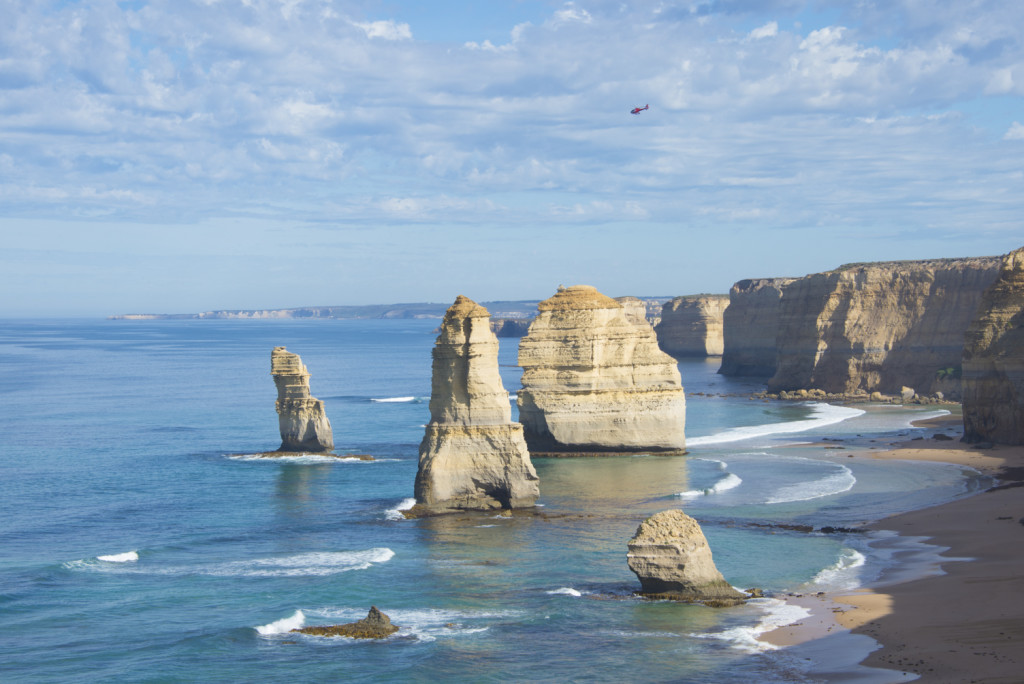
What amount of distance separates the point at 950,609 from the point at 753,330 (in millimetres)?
101619

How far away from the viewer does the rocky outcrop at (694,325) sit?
158 metres

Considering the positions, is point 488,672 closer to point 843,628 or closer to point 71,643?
point 843,628

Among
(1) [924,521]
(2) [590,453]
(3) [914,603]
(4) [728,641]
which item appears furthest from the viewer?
(2) [590,453]

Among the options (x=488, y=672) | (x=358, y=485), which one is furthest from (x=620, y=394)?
(x=488, y=672)

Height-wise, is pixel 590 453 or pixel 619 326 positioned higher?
pixel 619 326

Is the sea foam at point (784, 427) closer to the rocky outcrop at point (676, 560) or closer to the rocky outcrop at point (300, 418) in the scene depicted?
the rocky outcrop at point (300, 418)

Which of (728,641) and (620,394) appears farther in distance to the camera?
(620,394)

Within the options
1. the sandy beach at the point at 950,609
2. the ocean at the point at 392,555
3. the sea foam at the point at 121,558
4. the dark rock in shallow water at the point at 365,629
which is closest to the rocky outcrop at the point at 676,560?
the ocean at the point at 392,555

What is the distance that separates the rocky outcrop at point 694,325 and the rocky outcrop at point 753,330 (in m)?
28.6

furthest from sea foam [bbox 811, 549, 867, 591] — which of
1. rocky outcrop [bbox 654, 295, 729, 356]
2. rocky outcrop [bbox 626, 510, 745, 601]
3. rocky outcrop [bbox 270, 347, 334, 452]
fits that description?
rocky outcrop [bbox 654, 295, 729, 356]

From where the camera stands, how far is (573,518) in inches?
1457

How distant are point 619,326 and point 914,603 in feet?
104

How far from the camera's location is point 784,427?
67.6 m

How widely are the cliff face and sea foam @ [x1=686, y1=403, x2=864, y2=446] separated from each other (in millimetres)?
11468
